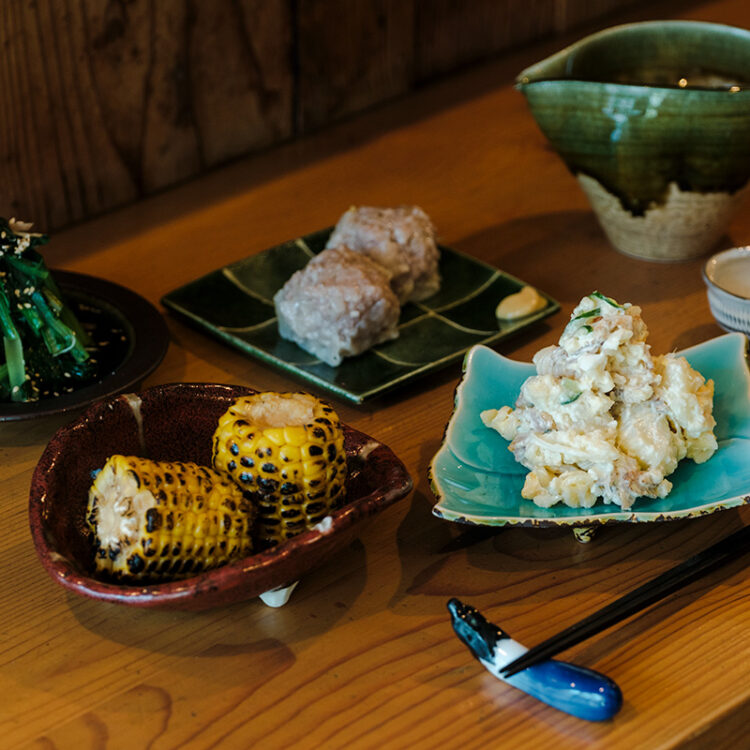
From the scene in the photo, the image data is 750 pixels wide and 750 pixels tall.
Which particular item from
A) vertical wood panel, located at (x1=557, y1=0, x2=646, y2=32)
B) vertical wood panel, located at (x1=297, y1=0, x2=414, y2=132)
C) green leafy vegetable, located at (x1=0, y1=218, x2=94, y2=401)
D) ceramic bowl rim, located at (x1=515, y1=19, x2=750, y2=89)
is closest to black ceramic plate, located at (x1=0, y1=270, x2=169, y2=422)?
green leafy vegetable, located at (x1=0, y1=218, x2=94, y2=401)

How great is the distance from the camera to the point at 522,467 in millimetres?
969

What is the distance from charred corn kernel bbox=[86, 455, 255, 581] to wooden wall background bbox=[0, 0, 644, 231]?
745 mm

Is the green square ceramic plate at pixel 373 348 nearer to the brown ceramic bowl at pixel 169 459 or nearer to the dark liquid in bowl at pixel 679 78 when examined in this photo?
the brown ceramic bowl at pixel 169 459

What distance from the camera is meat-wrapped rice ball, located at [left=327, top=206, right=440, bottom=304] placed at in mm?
1309

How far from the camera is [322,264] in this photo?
49.3 inches

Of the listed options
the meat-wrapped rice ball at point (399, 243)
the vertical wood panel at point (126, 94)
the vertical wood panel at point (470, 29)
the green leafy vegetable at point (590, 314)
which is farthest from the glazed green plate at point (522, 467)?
the vertical wood panel at point (470, 29)

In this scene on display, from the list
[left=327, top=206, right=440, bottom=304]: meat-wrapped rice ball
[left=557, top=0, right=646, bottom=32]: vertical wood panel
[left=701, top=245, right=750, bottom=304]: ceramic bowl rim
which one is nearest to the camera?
[left=701, top=245, right=750, bottom=304]: ceramic bowl rim

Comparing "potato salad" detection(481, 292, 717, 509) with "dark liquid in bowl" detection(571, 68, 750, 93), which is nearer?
"potato salad" detection(481, 292, 717, 509)

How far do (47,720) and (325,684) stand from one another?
0.68ft

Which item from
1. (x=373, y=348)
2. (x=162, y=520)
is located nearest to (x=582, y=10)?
(x=373, y=348)

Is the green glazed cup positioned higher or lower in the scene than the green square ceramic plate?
higher

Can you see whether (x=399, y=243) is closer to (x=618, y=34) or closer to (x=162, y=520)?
(x=618, y=34)

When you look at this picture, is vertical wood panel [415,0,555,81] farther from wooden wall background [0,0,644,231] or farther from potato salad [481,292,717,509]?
potato salad [481,292,717,509]

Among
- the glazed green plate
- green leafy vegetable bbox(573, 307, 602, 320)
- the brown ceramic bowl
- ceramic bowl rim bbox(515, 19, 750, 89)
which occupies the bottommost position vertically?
the glazed green plate
